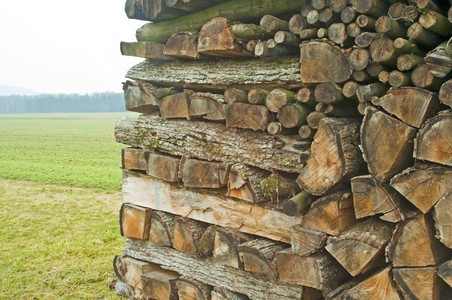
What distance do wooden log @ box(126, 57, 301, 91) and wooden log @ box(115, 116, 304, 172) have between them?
0.39 metres

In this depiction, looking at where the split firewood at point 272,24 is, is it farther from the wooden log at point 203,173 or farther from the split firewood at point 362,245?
the split firewood at point 362,245

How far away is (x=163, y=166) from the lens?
15.6 feet

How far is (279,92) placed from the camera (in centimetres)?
383

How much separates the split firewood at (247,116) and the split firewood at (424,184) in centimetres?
118

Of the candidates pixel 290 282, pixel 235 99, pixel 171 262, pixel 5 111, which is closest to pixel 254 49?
pixel 235 99

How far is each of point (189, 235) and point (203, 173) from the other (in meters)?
0.68

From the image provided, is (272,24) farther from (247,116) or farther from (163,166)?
(163,166)

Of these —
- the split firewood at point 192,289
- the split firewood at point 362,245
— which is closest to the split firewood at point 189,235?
the split firewood at point 192,289

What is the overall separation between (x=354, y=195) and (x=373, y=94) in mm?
735

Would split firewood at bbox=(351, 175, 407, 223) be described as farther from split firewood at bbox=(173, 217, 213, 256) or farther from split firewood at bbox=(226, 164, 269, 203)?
split firewood at bbox=(173, 217, 213, 256)

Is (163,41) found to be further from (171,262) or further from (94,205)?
(94,205)

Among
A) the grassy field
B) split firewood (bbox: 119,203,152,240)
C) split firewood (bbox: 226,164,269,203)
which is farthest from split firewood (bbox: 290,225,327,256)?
the grassy field

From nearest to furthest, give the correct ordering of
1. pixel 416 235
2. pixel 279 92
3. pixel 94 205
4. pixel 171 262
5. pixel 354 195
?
pixel 416 235, pixel 354 195, pixel 279 92, pixel 171 262, pixel 94 205

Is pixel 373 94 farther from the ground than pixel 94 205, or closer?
farther from the ground
